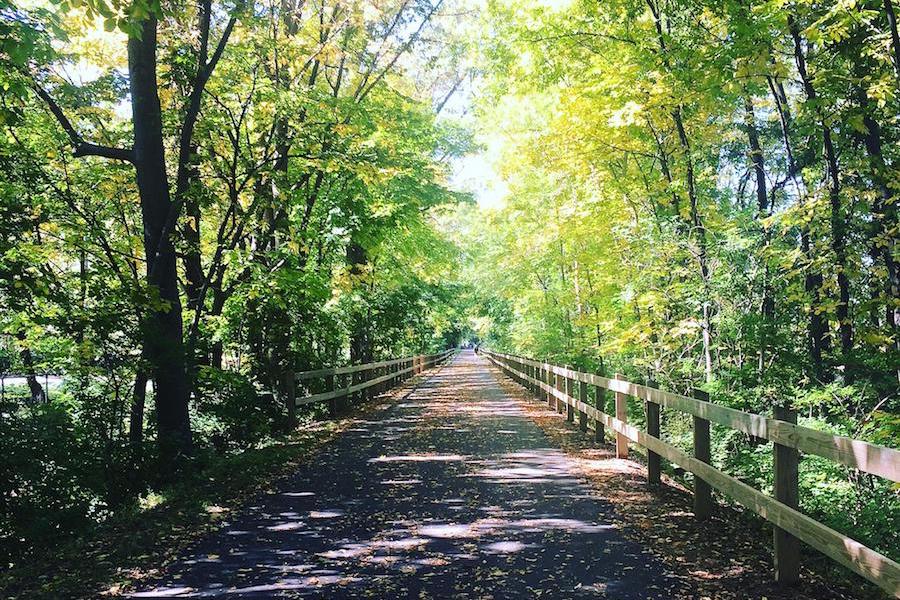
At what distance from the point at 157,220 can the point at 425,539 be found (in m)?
5.08

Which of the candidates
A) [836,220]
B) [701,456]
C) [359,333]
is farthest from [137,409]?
[359,333]

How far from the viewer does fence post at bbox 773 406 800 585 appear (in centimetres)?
401

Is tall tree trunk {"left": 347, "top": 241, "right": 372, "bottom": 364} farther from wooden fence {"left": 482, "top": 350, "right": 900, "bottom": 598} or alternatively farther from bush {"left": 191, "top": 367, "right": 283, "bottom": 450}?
wooden fence {"left": 482, "top": 350, "right": 900, "bottom": 598}

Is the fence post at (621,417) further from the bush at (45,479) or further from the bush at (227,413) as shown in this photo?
the bush at (45,479)

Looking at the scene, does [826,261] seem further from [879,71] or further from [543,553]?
[543,553]

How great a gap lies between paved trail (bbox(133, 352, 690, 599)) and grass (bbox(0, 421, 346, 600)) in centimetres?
25

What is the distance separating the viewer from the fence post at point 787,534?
4008mm

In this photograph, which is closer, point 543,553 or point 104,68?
point 543,553

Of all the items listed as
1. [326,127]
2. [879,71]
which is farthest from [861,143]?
[326,127]

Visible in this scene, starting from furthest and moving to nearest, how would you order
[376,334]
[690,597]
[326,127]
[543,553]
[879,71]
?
[376,334] → [326,127] → [879,71] → [543,553] → [690,597]

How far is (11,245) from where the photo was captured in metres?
6.17

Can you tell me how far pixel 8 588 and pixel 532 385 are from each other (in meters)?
15.8

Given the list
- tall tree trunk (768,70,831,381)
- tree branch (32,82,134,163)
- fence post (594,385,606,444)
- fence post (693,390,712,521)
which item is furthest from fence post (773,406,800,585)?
tree branch (32,82,134,163)

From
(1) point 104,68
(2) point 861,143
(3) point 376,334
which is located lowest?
(3) point 376,334
